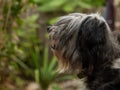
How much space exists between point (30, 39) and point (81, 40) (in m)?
4.32

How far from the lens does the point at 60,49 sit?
3764 millimetres

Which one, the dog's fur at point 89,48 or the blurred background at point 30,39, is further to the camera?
the blurred background at point 30,39

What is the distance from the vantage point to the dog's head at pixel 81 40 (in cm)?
364

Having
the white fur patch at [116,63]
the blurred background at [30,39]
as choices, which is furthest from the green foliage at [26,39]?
the white fur patch at [116,63]

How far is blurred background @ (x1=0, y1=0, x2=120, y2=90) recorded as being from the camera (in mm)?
6340

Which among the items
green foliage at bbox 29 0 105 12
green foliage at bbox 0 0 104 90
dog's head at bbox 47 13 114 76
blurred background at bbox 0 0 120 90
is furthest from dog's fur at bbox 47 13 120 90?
green foliage at bbox 29 0 105 12

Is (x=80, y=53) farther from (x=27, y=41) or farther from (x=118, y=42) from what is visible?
(x=27, y=41)

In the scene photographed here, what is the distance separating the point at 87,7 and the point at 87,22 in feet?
14.0

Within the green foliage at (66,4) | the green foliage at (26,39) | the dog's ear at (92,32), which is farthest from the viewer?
the green foliage at (66,4)

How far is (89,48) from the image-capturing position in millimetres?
3688

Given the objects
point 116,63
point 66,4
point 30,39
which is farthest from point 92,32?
point 66,4

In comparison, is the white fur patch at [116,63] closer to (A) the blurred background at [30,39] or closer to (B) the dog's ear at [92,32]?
(B) the dog's ear at [92,32]

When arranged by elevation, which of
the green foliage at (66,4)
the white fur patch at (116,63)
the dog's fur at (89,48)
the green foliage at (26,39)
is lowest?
the white fur patch at (116,63)

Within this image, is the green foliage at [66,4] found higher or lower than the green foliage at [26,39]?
higher
